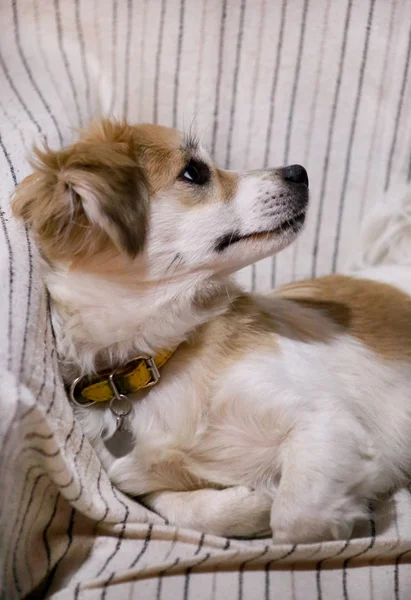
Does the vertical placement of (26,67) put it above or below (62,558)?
above

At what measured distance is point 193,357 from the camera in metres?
1.16

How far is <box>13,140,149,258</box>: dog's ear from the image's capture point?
989mm

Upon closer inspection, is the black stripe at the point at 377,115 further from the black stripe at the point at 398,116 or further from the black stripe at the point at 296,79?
the black stripe at the point at 296,79

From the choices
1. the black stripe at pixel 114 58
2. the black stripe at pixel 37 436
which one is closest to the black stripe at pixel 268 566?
the black stripe at pixel 37 436

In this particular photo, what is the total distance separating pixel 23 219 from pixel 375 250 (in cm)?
88

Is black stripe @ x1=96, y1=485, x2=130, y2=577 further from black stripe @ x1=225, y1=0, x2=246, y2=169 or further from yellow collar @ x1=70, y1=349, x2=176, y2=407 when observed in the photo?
black stripe @ x1=225, y1=0, x2=246, y2=169

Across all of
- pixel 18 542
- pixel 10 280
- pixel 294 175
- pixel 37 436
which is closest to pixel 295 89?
pixel 294 175

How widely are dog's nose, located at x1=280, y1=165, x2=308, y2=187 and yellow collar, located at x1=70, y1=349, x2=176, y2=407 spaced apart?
366 mm

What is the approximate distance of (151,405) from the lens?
1.15 m

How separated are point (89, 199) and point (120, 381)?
32 cm

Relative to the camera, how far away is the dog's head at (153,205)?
1.01 meters

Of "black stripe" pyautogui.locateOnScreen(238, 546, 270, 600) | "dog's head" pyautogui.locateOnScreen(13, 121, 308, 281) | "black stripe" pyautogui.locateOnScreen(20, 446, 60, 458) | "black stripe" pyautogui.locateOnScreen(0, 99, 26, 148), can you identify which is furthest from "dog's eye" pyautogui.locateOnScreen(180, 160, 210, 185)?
"black stripe" pyautogui.locateOnScreen(238, 546, 270, 600)

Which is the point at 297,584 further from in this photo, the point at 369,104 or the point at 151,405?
the point at 369,104

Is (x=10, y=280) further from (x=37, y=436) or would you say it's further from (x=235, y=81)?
(x=235, y=81)
